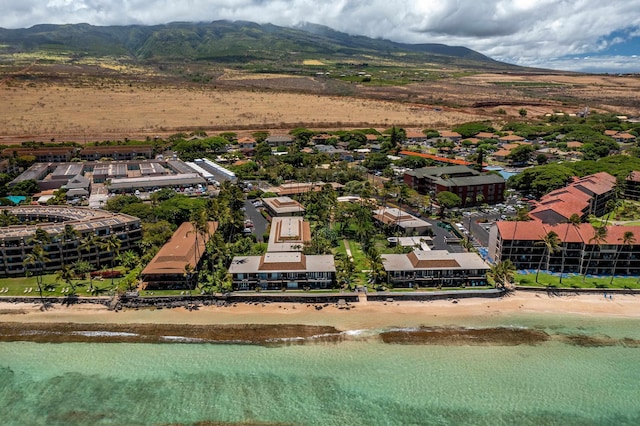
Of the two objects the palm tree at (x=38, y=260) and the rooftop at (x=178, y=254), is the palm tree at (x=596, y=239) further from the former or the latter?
the palm tree at (x=38, y=260)

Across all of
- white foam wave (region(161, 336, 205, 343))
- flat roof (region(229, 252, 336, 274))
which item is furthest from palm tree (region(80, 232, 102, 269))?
white foam wave (region(161, 336, 205, 343))

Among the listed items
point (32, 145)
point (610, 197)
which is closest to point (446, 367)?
point (610, 197)

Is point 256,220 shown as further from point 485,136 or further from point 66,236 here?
point 485,136

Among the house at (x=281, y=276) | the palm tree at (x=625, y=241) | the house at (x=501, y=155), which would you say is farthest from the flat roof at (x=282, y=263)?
the house at (x=501, y=155)

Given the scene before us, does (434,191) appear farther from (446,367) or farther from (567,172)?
(446,367)

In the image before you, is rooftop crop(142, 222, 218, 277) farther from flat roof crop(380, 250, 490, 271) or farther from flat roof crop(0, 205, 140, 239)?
flat roof crop(380, 250, 490, 271)

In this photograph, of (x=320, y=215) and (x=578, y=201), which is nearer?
(x=578, y=201)

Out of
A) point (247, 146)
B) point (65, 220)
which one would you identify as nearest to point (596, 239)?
point (65, 220)
